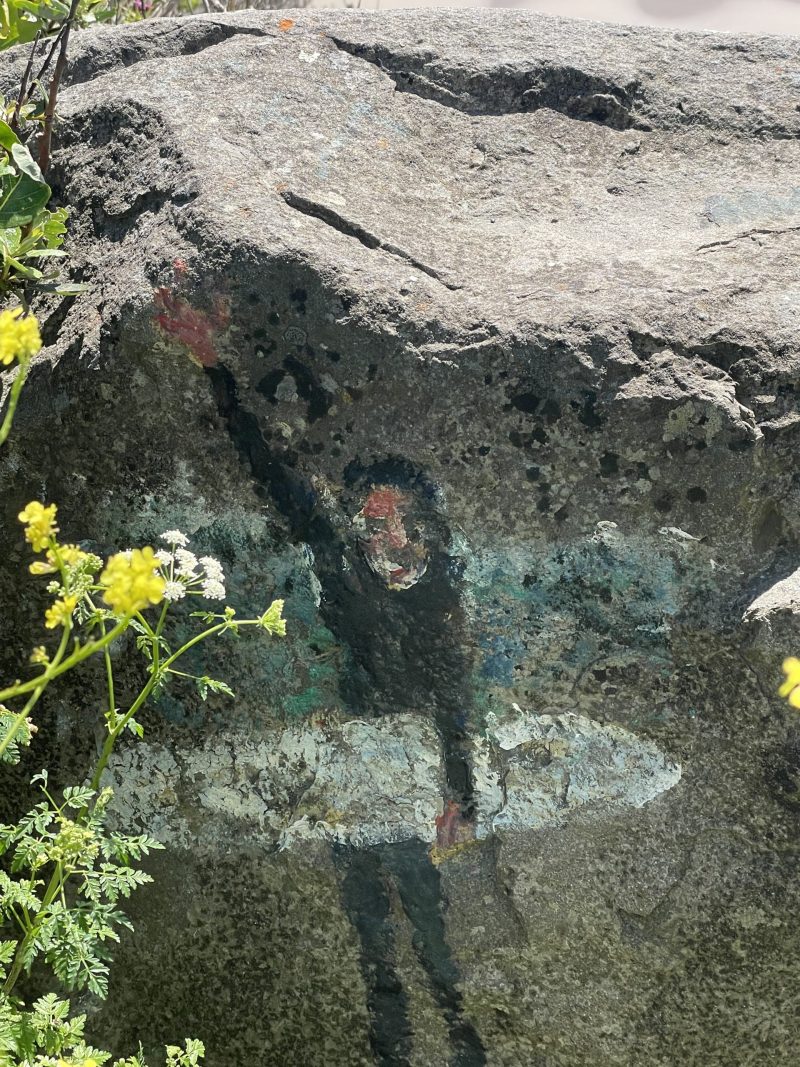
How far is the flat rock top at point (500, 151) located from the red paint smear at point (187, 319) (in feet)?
0.38

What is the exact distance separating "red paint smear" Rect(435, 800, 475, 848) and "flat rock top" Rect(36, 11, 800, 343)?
697mm

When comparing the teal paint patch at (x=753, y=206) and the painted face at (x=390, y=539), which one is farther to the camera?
the teal paint patch at (x=753, y=206)

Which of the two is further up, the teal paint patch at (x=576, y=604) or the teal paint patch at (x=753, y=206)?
the teal paint patch at (x=753, y=206)

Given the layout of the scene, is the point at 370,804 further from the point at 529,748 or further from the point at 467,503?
the point at 467,503

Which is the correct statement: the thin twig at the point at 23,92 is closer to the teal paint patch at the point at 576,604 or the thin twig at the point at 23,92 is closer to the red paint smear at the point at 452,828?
the teal paint patch at the point at 576,604

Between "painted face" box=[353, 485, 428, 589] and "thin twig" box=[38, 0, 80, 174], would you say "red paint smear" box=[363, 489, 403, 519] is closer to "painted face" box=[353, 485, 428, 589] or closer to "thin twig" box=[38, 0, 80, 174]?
"painted face" box=[353, 485, 428, 589]

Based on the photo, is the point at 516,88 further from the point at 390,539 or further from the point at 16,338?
the point at 16,338

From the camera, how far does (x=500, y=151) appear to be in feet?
6.73

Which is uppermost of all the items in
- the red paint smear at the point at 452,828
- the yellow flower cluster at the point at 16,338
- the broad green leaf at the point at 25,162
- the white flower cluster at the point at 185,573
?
the yellow flower cluster at the point at 16,338

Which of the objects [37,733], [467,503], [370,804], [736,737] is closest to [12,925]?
[37,733]

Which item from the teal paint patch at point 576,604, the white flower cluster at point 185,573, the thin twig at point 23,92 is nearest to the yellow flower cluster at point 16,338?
the white flower cluster at point 185,573

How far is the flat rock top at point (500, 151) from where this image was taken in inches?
67.3

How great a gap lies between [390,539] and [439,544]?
7 cm

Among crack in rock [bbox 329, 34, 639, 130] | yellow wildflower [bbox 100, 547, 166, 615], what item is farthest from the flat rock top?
yellow wildflower [bbox 100, 547, 166, 615]
